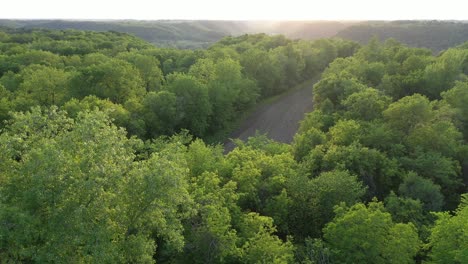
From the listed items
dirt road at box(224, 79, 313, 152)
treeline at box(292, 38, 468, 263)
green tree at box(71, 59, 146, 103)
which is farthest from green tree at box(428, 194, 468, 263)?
green tree at box(71, 59, 146, 103)

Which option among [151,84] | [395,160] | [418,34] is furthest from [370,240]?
[418,34]

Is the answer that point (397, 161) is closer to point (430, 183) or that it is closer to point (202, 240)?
point (430, 183)

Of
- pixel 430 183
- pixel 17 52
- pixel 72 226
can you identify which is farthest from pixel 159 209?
pixel 17 52

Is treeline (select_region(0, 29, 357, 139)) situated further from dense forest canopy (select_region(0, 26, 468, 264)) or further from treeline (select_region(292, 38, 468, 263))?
treeline (select_region(292, 38, 468, 263))

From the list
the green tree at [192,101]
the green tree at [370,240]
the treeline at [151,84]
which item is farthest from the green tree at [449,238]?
the green tree at [192,101]

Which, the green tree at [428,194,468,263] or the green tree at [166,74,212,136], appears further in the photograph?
the green tree at [166,74,212,136]

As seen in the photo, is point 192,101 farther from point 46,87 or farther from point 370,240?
point 370,240

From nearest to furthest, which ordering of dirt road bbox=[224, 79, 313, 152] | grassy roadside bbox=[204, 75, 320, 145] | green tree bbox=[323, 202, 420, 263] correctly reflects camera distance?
green tree bbox=[323, 202, 420, 263]
grassy roadside bbox=[204, 75, 320, 145]
dirt road bbox=[224, 79, 313, 152]
